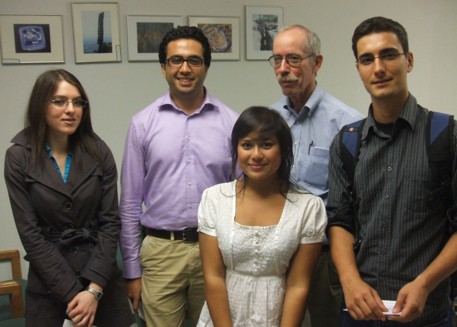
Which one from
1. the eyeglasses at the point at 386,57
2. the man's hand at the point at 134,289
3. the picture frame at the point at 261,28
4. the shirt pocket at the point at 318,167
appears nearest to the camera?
the eyeglasses at the point at 386,57

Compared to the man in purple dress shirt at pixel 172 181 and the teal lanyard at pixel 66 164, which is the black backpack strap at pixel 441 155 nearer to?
the man in purple dress shirt at pixel 172 181

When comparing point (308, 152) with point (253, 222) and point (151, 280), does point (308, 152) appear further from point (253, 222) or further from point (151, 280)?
point (151, 280)

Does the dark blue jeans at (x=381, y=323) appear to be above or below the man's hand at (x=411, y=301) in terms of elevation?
below

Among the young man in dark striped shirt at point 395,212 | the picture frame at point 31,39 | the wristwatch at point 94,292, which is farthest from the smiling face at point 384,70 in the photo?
the picture frame at point 31,39

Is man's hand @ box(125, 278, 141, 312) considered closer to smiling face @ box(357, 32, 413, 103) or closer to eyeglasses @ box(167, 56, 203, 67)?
eyeglasses @ box(167, 56, 203, 67)

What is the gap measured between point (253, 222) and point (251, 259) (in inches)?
5.3

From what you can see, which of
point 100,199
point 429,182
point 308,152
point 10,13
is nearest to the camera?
point 429,182

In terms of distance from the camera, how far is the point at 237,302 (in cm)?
171

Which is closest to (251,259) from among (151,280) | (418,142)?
(151,280)

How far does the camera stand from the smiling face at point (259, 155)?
1681mm

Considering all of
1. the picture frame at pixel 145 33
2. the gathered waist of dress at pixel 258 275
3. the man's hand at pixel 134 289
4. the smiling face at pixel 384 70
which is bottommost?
the man's hand at pixel 134 289

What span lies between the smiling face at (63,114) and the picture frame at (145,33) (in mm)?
1466

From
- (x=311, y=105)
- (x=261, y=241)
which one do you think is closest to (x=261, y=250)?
(x=261, y=241)

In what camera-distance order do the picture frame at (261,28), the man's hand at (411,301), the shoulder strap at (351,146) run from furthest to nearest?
1. the picture frame at (261,28)
2. the shoulder strap at (351,146)
3. the man's hand at (411,301)
